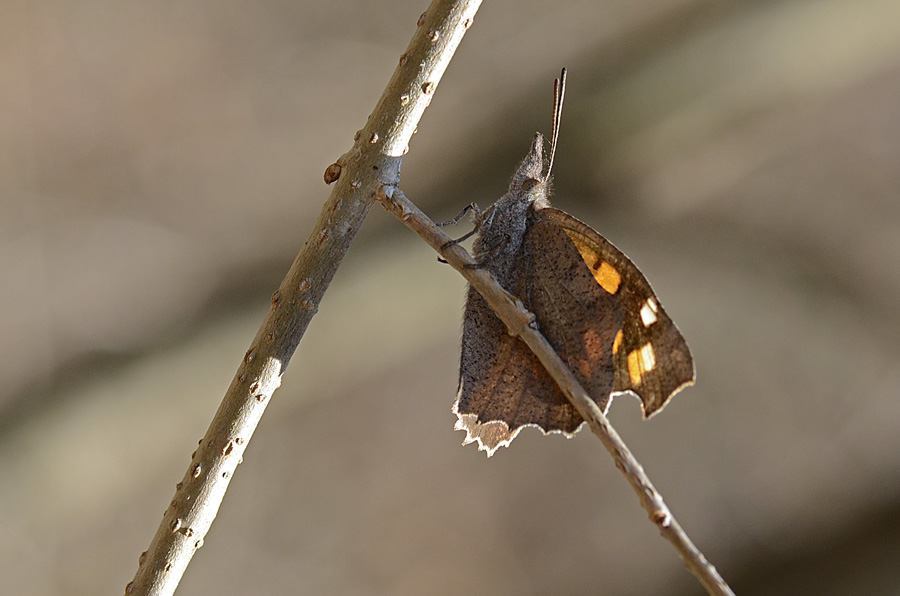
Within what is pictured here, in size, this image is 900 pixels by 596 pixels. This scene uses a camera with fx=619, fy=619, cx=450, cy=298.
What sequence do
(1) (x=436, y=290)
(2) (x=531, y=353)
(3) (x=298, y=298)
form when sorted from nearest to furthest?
→ (3) (x=298, y=298) → (2) (x=531, y=353) → (1) (x=436, y=290)

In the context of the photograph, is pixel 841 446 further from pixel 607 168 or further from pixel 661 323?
pixel 661 323

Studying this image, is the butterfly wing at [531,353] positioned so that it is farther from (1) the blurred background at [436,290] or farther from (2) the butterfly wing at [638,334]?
(1) the blurred background at [436,290]

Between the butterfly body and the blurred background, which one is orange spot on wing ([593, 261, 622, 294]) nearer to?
the butterfly body

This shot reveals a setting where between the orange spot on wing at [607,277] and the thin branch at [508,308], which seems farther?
the orange spot on wing at [607,277]

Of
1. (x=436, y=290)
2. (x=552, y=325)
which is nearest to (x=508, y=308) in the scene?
(x=552, y=325)

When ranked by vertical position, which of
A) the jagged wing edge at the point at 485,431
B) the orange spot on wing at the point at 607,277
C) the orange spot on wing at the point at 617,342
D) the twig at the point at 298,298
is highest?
the twig at the point at 298,298

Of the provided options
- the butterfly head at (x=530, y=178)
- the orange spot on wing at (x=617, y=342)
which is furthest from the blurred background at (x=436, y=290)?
the orange spot on wing at (x=617, y=342)

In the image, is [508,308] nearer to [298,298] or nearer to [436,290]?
[298,298]

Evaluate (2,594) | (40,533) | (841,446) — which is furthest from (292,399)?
(841,446)

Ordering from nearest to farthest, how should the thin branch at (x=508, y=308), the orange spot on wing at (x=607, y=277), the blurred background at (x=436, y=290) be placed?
the thin branch at (x=508, y=308)
the orange spot on wing at (x=607, y=277)
the blurred background at (x=436, y=290)
